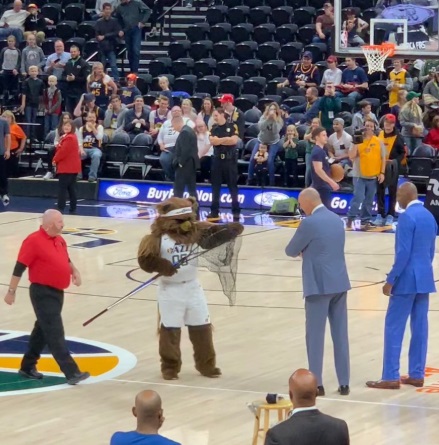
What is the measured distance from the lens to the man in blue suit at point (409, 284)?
34.7ft

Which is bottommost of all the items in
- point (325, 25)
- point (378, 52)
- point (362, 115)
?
point (362, 115)

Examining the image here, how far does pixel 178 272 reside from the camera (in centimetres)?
1091

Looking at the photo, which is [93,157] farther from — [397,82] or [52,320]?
[52,320]

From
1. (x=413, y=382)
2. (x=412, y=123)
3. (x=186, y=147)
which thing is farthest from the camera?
(x=412, y=123)

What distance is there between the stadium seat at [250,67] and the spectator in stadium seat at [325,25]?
129cm

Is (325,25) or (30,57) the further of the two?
(30,57)

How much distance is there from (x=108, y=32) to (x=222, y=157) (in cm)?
788

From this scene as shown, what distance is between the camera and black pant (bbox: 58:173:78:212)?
2164cm

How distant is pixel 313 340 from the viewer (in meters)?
10.5

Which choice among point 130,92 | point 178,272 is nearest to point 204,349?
point 178,272

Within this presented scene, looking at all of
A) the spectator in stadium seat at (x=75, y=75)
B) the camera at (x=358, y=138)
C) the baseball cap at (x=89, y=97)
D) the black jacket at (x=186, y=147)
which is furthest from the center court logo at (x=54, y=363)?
the spectator in stadium seat at (x=75, y=75)

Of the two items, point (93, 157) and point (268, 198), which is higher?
point (93, 157)

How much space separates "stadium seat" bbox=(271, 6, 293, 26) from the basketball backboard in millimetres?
10440

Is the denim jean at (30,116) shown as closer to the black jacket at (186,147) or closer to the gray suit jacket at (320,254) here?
the black jacket at (186,147)
